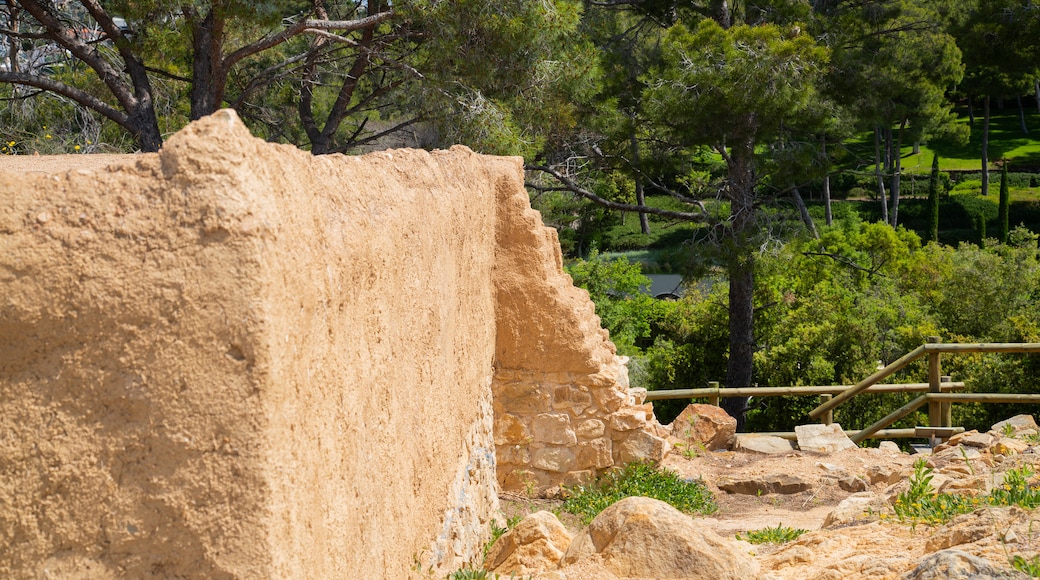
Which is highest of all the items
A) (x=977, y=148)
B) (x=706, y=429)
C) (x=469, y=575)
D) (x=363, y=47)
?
(x=977, y=148)

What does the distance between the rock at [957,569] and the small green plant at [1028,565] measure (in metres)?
0.07

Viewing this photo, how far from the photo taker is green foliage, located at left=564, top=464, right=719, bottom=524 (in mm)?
7285

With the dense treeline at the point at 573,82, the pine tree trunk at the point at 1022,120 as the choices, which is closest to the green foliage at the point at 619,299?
the dense treeline at the point at 573,82

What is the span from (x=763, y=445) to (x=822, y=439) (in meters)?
0.62

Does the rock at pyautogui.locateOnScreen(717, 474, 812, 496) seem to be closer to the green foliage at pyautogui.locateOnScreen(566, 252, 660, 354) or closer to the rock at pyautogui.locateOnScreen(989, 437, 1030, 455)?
the rock at pyautogui.locateOnScreen(989, 437, 1030, 455)

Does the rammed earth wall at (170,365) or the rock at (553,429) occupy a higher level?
the rammed earth wall at (170,365)

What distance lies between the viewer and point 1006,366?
1405 centimetres

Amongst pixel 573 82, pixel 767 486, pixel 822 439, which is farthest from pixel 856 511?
pixel 573 82

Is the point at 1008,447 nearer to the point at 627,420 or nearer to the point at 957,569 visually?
the point at 627,420

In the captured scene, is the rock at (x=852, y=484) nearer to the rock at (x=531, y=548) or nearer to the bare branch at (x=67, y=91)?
the rock at (x=531, y=548)

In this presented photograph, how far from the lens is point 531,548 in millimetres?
5246

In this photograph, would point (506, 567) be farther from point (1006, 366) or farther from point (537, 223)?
point (1006, 366)

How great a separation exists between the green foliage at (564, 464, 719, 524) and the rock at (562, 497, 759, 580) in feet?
7.84

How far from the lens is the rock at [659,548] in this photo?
4477 millimetres
